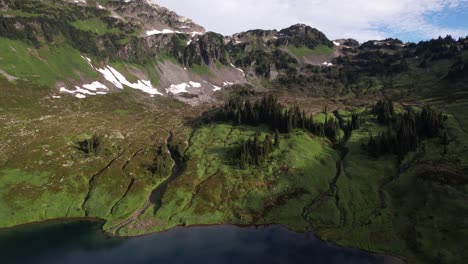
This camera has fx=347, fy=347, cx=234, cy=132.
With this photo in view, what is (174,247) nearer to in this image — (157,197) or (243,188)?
(157,197)

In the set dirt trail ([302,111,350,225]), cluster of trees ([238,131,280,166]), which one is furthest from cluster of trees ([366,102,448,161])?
cluster of trees ([238,131,280,166])

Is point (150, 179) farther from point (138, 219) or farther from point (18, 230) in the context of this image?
point (18, 230)

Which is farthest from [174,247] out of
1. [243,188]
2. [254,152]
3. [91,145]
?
[91,145]

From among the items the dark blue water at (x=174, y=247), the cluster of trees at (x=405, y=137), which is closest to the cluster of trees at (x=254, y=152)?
the dark blue water at (x=174, y=247)

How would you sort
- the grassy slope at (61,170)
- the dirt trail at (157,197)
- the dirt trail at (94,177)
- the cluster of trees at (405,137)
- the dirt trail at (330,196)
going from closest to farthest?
the dirt trail at (157,197), the dirt trail at (330,196), the grassy slope at (61,170), the dirt trail at (94,177), the cluster of trees at (405,137)

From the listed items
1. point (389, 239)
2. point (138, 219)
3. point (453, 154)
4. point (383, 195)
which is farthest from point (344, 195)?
point (138, 219)

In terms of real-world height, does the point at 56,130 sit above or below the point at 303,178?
above

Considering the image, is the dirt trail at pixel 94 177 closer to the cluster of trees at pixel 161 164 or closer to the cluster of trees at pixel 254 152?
the cluster of trees at pixel 161 164
